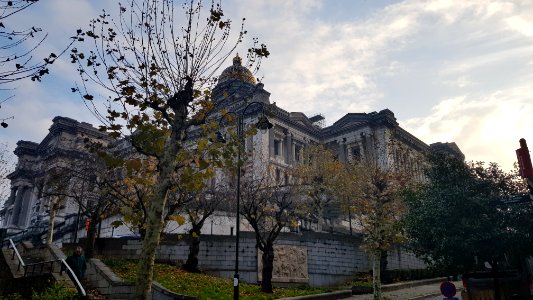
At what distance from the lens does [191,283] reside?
54.6 feet

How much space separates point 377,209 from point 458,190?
506 cm

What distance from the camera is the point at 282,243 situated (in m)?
22.4

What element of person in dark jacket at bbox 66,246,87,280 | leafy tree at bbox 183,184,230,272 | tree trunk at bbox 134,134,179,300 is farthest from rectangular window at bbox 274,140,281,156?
tree trunk at bbox 134,134,179,300

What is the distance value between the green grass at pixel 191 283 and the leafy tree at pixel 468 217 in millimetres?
6963

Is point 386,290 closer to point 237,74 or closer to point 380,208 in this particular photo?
point 380,208

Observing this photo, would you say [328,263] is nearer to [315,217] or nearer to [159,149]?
[315,217]

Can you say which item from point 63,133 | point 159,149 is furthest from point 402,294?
point 63,133

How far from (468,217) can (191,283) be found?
12511 millimetres

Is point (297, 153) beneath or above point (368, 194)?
above

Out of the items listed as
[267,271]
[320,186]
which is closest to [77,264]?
[267,271]

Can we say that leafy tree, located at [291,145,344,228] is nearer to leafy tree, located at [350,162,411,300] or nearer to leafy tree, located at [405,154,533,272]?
leafy tree, located at [350,162,411,300]

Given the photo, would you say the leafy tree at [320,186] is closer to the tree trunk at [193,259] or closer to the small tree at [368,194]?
the small tree at [368,194]

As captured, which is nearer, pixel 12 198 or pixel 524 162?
pixel 524 162

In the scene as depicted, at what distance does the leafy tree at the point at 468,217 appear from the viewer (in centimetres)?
1692
